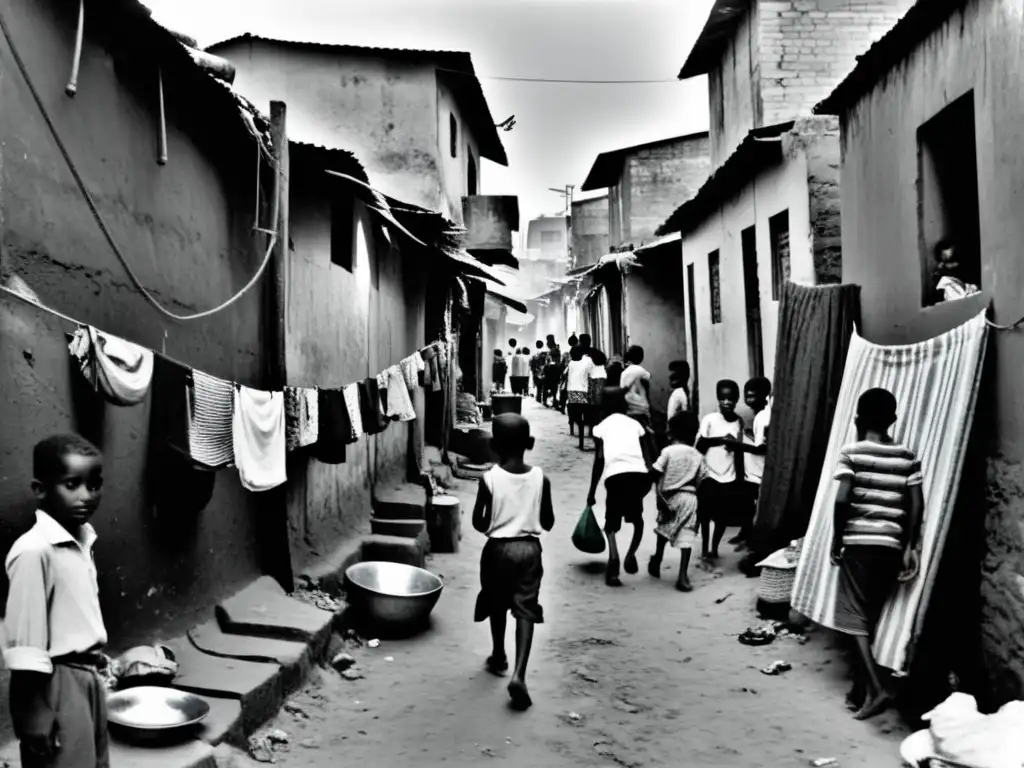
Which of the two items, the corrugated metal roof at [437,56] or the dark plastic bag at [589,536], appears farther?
the corrugated metal roof at [437,56]

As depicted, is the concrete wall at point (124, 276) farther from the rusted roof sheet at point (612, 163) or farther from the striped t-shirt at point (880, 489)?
the rusted roof sheet at point (612, 163)

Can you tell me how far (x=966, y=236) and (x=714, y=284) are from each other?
8.21m

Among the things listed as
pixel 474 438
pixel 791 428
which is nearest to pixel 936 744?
pixel 791 428

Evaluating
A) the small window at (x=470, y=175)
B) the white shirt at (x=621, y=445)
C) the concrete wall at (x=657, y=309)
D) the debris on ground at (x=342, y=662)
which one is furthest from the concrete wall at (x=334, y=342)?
the concrete wall at (x=657, y=309)

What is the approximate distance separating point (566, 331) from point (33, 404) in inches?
1522

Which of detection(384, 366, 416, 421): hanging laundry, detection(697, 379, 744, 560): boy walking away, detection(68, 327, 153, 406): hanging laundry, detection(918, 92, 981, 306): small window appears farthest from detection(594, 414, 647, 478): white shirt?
detection(68, 327, 153, 406): hanging laundry

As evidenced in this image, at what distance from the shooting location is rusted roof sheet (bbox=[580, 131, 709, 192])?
23781 millimetres

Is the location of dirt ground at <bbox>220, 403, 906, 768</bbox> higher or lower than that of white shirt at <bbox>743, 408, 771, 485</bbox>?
lower

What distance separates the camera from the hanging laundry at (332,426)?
23.3 ft

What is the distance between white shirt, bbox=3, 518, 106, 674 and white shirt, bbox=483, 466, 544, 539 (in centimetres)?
314

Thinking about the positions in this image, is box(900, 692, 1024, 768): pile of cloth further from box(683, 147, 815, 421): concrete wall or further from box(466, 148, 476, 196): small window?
box(466, 148, 476, 196): small window

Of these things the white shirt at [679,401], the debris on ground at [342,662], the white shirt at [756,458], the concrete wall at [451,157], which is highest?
the concrete wall at [451,157]

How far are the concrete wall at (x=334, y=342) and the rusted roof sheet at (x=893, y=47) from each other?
4.56 meters

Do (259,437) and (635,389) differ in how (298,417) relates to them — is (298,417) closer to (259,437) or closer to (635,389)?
(259,437)
